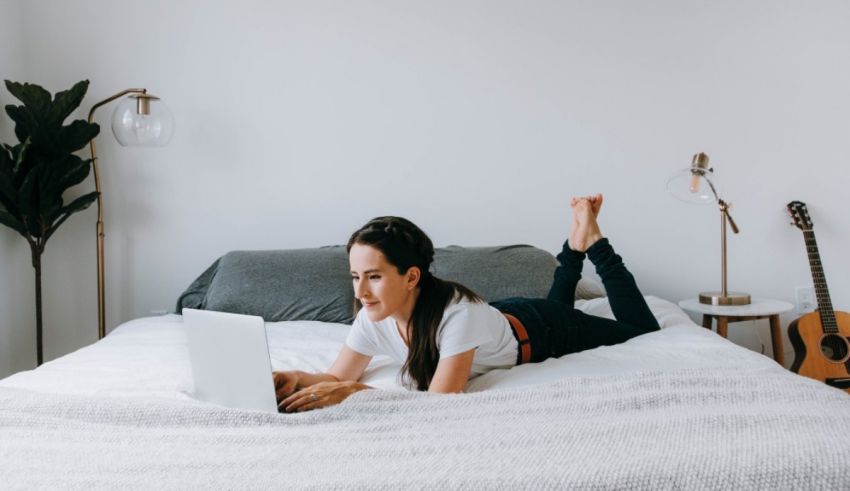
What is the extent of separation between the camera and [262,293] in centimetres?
275

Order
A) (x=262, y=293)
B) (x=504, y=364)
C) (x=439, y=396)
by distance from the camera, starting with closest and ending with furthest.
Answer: (x=439, y=396) → (x=504, y=364) → (x=262, y=293)

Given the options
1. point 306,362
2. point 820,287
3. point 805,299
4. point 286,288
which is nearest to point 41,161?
point 286,288

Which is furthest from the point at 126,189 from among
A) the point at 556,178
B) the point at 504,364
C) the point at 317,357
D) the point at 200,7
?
the point at 504,364

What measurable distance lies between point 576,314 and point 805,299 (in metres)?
1.59

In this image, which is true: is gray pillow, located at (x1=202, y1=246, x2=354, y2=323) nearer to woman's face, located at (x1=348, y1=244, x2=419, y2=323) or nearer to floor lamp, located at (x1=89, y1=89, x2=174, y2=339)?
floor lamp, located at (x1=89, y1=89, x2=174, y2=339)

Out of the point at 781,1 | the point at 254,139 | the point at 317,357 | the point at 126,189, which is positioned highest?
the point at 781,1

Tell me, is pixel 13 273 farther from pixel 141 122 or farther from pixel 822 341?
pixel 822 341

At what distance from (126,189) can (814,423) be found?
2677mm

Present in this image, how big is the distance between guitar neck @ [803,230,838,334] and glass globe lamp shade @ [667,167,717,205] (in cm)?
55

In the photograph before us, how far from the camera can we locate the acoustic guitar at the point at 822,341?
2.96m

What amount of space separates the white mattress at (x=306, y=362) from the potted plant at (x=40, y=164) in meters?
0.68

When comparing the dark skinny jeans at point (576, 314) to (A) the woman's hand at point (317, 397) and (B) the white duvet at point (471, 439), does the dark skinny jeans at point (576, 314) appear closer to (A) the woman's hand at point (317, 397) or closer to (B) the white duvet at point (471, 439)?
(B) the white duvet at point (471, 439)

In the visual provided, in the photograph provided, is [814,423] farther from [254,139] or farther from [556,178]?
[254,139]

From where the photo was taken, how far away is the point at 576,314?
7.38ft
